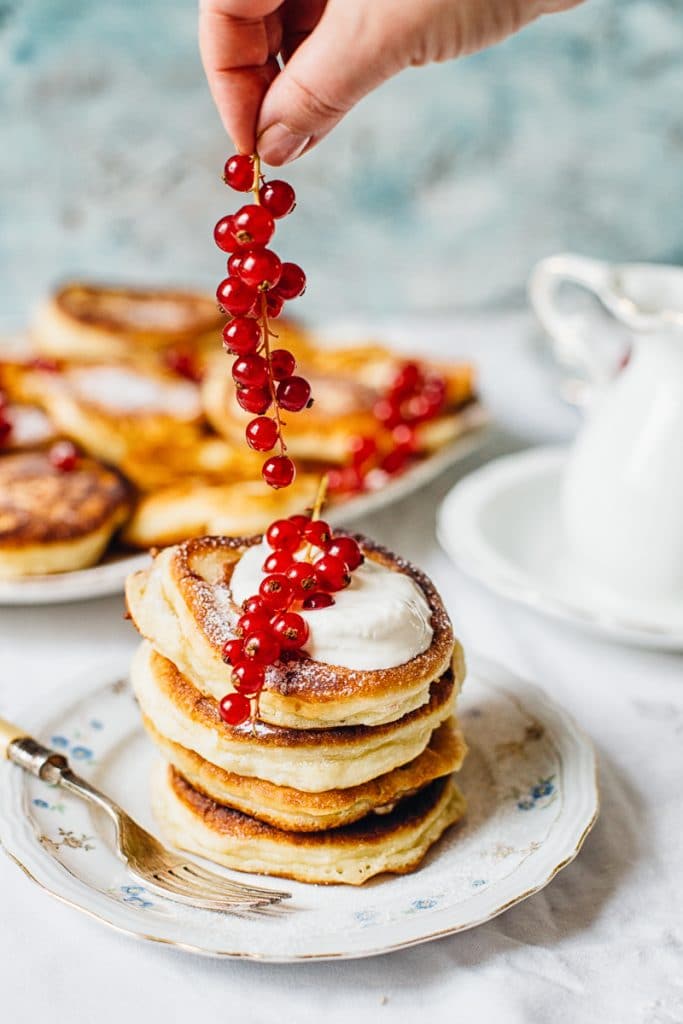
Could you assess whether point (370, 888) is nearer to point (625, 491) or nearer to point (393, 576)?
point (393, 576)

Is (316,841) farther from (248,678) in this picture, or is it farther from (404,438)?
(404,438)

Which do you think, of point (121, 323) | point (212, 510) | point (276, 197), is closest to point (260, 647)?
point (276, 197)

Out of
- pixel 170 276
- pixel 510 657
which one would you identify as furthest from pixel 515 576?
pixel 170 276

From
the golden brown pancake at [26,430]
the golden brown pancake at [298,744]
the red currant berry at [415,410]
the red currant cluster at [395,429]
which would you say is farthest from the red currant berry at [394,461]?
the golden brown pancake at [298,744]

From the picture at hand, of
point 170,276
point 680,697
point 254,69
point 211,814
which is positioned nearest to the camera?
point 211,814

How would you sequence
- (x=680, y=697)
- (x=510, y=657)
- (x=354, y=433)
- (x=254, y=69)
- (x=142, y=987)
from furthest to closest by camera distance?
1. (x=354, y=433)
2. (x=510, y=657)
3. (x=680, y=697)
4. (x=254, y=69)
5. (x=142, y=987)

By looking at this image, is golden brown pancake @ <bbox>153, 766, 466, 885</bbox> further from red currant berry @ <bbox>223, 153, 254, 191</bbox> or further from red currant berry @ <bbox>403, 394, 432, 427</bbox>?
red currant berry @ <bbox>403, 394, 432, 427</bbox>

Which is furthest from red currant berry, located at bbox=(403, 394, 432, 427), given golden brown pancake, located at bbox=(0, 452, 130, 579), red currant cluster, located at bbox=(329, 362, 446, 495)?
golden brown pancake, located at bbox=(0, 452, 130, 579)
